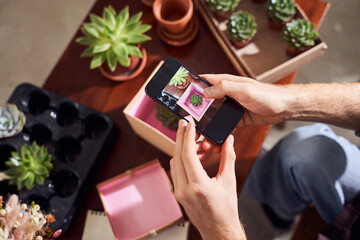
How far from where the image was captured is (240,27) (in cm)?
99

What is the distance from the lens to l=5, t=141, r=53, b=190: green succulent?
0.90 meters

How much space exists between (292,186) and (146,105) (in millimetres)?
665

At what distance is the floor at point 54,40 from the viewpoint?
1.81 metres

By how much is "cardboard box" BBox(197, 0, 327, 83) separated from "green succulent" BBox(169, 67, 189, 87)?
0.81 ft

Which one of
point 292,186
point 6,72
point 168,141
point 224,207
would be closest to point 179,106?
point 168,141

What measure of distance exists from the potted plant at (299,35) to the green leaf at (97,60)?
60 cm

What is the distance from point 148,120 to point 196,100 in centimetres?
22

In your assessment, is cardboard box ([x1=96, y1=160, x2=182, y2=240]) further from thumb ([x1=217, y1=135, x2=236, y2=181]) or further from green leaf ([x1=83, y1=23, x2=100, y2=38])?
green leaf ([x1=83, y1=23, x2=100, y2=38])

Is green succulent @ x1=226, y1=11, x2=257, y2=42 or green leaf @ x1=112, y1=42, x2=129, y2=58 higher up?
green leaf @ x1=112, y1=42, x2=129, y2=58

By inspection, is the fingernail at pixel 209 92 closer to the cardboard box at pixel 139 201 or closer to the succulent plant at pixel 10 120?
the cardboard box at pixel 139 201

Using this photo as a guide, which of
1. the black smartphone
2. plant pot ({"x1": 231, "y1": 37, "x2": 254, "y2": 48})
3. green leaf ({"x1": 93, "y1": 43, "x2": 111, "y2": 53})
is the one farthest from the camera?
plant pot ({"x1": 231, "y1": 37, "x2": 254, "y2": 48})

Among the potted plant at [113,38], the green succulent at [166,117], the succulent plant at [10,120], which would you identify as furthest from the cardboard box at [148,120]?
the succulent plant at [10,120]

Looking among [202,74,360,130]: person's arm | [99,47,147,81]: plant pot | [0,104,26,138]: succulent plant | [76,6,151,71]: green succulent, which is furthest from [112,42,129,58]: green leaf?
[0,104,26,138]: succulent plant

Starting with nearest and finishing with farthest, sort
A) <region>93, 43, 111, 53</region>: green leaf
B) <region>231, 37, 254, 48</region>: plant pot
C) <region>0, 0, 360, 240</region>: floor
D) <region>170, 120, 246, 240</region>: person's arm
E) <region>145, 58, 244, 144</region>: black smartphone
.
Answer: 1. <region>170, 120, 246, 240</region>: person's arm
2. <region>145, 58, 244, 144</region>: black smartphone
3. <region>93, 43, 111, 53</region>: green leaf
4. <region>231, 37, 254, 48</region>: plant pot
5. <region>0, 0, 360, 240</region>: floor
